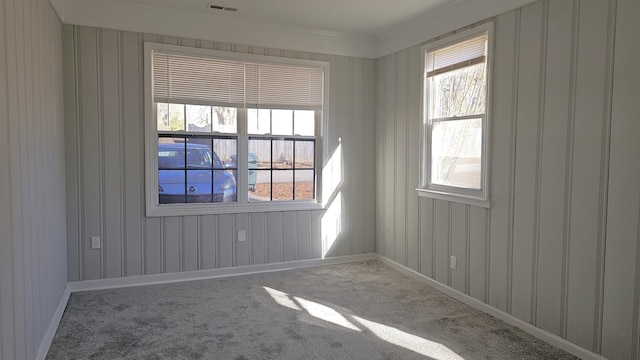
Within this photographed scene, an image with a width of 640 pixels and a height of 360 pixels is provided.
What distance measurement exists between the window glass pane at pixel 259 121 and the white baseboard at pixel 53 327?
2285 millimetres

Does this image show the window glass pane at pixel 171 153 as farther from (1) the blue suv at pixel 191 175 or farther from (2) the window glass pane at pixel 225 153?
(2) the window glass pane at pixel 225 153

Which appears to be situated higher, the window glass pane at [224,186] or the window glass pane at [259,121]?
the window glass pane at [259,121]

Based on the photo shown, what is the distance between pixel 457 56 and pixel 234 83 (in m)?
2.22

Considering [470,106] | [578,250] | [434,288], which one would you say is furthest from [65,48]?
[578,250]

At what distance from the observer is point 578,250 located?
2.88 m

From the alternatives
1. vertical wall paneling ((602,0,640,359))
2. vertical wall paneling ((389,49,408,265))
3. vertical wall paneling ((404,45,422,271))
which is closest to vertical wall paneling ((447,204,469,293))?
vertical wall paneling ((404,45,422,271))

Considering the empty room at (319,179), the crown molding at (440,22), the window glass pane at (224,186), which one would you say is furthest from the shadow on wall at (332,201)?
the crown molding at (440,22)

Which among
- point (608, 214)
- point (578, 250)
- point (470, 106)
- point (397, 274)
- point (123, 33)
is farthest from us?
point (397, 274)

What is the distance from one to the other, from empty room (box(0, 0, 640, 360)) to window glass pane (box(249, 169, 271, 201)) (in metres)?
0.02

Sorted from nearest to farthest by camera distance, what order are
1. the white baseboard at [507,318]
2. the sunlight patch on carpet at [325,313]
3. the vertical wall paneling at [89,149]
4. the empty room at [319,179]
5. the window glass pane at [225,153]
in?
the empty room at [319,179] → the white baseboard at [507,318] → the sunlight patch on carpet at [325,313] → the vertical wall paneling at [89,149] → the window glass pane at [225,153]

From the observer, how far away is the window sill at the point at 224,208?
4.36 metres

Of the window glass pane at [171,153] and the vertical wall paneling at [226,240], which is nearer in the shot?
the window glass pane at [171,153]

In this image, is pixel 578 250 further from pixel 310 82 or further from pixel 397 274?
pixel 310 82

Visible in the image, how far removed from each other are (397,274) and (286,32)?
286 cm
